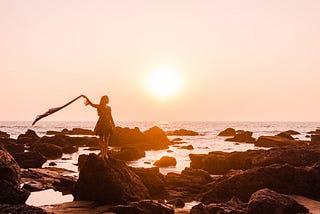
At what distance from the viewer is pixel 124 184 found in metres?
15.4

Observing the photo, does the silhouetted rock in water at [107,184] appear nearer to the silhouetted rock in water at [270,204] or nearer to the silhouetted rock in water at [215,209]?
the silhouetted rock in water at [215,209]

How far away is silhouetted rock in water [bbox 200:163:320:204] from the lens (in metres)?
16.4

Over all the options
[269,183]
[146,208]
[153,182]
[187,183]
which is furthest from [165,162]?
[146,208]

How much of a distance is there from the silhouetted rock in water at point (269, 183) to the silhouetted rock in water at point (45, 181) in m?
6.92

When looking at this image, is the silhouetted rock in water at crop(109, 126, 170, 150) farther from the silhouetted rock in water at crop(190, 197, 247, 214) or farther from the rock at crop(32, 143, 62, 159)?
the silhouetted rock in water at crop(190, 197, 247, 214)

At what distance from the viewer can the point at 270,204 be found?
1227 centimetres

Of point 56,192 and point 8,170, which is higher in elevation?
point 8,170

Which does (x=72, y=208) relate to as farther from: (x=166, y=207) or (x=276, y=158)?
(x=276, y=158)

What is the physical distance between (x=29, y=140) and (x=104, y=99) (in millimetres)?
47162

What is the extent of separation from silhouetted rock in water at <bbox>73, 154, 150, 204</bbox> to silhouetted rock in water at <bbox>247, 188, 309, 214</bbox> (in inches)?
198

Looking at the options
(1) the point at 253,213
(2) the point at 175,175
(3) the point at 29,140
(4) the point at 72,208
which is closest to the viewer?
(1) the point at 253,213

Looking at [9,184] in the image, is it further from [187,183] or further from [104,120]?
[187,183]

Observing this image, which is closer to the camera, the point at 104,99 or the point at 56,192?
the point at 104,99

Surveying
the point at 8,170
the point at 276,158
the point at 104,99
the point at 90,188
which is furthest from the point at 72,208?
the point at 276,158
